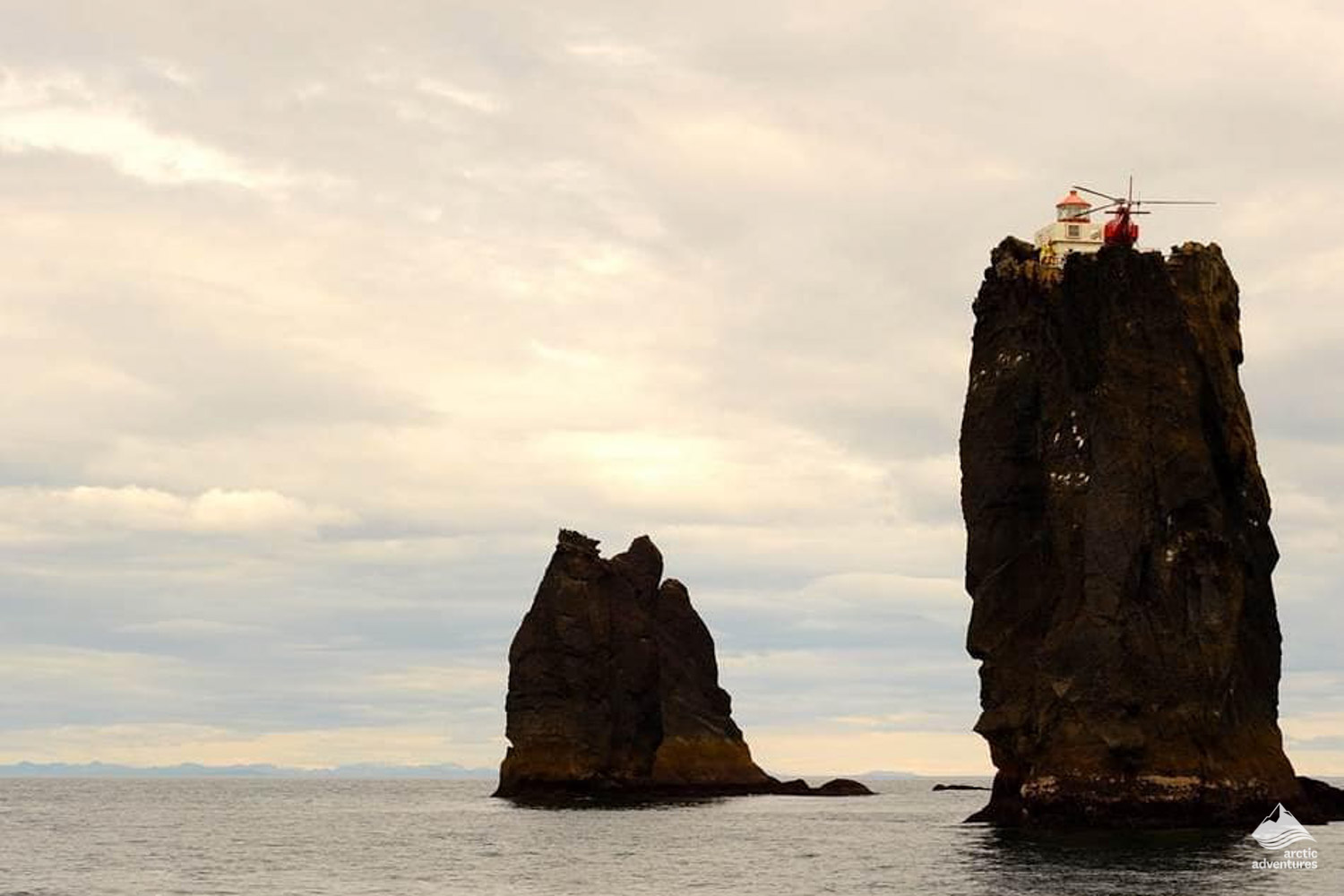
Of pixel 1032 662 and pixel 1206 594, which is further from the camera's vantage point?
pixel 1032 662

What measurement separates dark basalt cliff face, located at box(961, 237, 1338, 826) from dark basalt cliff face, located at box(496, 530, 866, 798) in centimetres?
5044

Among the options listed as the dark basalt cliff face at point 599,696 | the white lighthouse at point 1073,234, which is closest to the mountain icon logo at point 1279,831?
the white lighthouse at point 1073,234

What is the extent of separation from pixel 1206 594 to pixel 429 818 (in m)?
68.0

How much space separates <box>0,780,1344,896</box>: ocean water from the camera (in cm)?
7162

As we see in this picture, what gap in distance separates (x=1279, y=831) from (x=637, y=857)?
100ft

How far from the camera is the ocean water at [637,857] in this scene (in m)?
71.6

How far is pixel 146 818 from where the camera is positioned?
150m

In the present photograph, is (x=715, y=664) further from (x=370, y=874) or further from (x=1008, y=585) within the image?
(x=370, y=874)

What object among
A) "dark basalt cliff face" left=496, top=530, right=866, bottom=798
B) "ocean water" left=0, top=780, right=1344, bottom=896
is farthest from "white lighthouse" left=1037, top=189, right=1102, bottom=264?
"dark basalt cliff face" left=496, top=530, right=866, bottom=798

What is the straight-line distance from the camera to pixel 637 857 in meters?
88.3

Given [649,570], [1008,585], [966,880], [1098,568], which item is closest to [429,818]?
[649,570]

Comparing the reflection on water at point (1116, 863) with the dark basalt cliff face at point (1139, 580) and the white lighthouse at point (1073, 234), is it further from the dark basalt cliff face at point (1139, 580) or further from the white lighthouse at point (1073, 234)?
the white lighthouse at point (1073, 234)

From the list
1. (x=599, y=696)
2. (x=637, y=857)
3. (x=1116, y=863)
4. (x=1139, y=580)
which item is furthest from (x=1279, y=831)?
(x=599, y=696)

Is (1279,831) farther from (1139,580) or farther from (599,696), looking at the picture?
(599,696)
